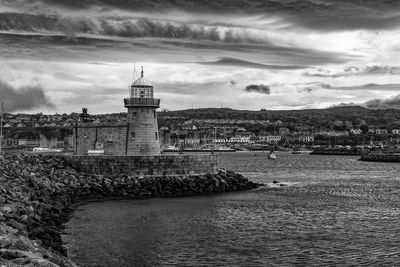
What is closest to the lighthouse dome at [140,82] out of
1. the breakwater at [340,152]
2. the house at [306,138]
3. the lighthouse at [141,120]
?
the lighthouse at [141,120]

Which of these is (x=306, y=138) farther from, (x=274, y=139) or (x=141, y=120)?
(x=141, y=120)

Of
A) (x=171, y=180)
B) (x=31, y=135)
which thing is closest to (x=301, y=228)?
(x=171, y=180)

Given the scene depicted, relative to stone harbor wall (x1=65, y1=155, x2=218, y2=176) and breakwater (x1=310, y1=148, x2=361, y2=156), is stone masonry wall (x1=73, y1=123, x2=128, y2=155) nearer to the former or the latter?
stone harbor wall (x1=65, y1=155, x2=218, y2=176)

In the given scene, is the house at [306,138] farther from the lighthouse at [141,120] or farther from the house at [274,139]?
the lighthouse at [141,120]

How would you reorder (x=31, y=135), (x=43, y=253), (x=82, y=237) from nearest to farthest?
1. (x=43, y=253)
2. (x=82, y=237)
3. (x=31, y=135)

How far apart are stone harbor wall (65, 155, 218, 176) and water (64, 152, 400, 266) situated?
8.70 ft

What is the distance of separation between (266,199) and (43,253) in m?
21.2

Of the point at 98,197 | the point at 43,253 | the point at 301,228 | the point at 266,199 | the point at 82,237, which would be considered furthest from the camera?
the point at 266,199

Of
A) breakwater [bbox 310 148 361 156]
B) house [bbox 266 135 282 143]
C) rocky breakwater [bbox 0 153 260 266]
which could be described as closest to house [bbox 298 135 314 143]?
house [bbox 266 135 282 143]

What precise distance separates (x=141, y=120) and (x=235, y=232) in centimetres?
1449

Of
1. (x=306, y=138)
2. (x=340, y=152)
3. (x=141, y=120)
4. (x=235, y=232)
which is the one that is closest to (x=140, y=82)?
(x=141, y=120)

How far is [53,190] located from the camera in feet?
94.8

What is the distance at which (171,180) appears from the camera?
1319 inches

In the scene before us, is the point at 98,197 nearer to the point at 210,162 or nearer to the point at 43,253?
the point at 210,162
